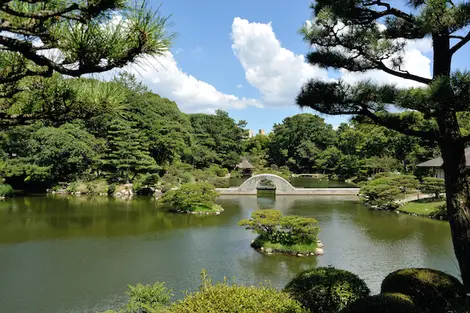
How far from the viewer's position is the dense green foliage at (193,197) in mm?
15938

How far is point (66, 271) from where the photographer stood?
843 centimetres

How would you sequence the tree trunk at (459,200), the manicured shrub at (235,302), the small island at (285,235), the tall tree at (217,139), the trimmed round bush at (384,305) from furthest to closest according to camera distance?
1. the tall tree at (217,139)
2. the small island at (285,235)
3. the tree trunk at (459,200)
4. the trimmed round bush at (384,305)
5. the manicured shrub at (235,302)

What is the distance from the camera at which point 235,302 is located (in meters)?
3.16

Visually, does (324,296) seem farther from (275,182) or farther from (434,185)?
(275,182)

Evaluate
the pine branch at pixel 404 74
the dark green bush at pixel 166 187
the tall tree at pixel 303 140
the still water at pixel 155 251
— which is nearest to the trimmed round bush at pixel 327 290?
the still water at pixel 155 251

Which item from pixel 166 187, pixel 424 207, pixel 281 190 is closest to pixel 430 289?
pixel 424 207

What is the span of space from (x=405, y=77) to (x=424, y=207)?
13.9m

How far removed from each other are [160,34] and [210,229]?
11223 millimetres

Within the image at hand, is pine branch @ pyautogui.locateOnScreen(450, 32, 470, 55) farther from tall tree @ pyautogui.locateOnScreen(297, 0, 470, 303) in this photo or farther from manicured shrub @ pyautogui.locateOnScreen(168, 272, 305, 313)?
manicured shrub @ pyautogui.locateOnScreen(168, 272, 305, 313)

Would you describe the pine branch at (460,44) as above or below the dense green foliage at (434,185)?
above

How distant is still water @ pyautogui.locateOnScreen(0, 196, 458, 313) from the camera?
7535 mm

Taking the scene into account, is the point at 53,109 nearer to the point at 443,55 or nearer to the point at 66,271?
the point at 443,55

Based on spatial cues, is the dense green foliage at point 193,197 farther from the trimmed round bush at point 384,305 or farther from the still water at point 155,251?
the trimmed round bush at point 384,305

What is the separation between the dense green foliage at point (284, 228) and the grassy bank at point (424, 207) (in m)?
7.45
